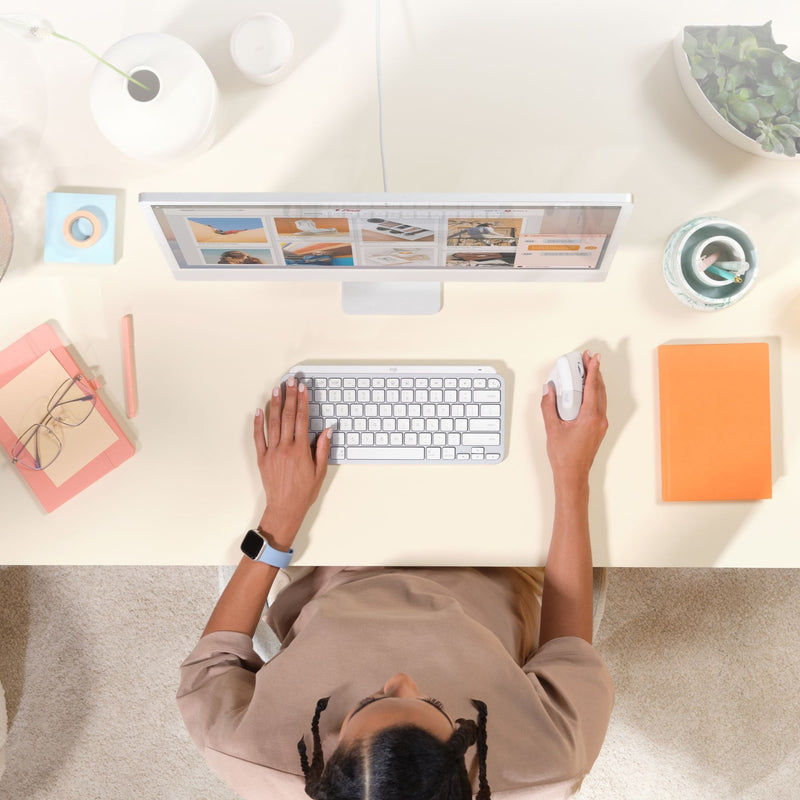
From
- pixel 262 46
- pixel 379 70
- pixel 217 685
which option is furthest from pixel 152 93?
pixel 217 685

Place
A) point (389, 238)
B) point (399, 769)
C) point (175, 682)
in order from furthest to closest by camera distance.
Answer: point (175, 682) → point (389, 238) → point (399, 769)

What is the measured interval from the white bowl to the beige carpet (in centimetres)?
100

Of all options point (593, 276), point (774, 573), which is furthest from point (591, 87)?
point (774, 573)

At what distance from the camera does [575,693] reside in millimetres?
814

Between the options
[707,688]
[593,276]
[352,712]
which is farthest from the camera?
[707,688]

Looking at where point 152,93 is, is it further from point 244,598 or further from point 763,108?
point 763,108

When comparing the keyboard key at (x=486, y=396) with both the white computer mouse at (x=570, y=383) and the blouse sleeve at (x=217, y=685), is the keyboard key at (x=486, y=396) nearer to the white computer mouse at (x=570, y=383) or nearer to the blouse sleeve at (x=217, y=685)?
the white computer mouse at (x=570, y=383)

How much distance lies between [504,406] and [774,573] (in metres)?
1.07

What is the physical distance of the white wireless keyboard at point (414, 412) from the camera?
903mm

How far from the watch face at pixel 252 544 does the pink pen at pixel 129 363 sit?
247 mm

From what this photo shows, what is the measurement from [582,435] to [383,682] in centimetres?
41

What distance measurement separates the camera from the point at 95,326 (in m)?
0.93

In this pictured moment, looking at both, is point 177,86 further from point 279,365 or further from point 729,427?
point 729,427

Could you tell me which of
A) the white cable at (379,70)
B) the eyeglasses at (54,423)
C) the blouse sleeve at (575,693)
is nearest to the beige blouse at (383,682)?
the blouse sleeve at (575,693)
